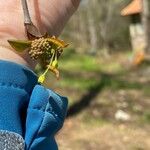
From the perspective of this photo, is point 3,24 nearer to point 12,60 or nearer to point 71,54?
point 12,60

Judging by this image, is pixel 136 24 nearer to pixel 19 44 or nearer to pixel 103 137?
pixel 103 137

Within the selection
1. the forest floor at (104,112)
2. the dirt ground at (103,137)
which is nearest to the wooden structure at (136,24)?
the forest floor at (104,112)

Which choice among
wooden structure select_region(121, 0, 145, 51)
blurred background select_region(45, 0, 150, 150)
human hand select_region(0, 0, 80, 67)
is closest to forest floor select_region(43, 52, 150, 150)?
blurred background select_region(45, 0, 150, 150)

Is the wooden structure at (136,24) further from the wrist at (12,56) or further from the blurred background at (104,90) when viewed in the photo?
the wrist at (12,56)

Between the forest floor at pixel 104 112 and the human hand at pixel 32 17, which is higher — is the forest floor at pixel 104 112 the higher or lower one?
the lower one

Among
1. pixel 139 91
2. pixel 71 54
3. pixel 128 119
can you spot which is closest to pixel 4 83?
pixel 128 119

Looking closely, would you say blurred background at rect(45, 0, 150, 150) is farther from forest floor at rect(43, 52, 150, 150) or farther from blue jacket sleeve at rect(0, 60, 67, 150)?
blue jacket sleeve at rect(0, 60, 67, 150)
